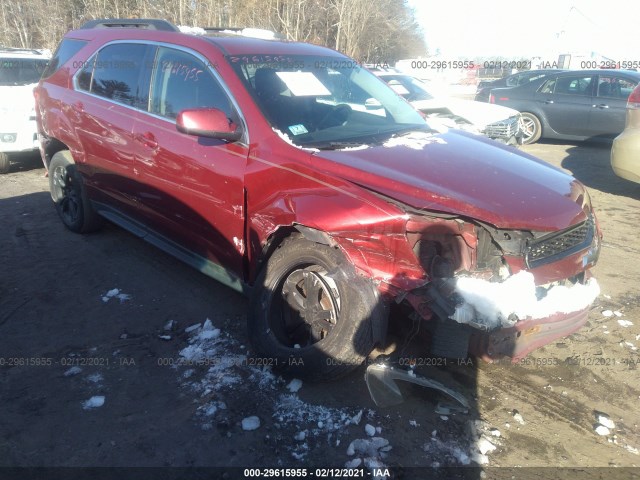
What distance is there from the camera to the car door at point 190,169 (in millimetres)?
3336

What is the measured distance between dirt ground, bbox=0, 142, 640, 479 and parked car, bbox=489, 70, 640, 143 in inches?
283

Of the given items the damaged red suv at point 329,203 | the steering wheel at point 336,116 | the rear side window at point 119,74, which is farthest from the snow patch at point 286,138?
the rear side window at point 119,74

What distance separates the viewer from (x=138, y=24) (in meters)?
4.59

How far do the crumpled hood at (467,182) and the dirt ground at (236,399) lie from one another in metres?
1.01

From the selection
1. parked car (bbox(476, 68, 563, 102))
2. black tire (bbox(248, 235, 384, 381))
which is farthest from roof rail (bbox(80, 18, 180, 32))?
parked car (bbox(476, 68, 563, 102))

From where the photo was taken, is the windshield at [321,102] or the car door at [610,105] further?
the car door at [610,105]

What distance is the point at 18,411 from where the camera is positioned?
2824 mm

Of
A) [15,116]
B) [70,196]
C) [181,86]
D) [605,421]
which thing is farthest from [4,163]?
[605,421]

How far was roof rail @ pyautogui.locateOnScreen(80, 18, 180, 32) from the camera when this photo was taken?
4250 mm

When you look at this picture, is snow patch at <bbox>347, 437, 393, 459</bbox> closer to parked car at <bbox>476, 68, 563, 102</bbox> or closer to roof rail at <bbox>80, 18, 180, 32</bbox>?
roof rail at <bbox>80, 18, 180, 32</bbox>

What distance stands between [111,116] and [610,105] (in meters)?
9.56

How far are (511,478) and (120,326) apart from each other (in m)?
2.65

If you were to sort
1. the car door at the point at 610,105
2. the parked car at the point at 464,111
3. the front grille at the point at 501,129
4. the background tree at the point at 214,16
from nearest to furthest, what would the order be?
the parked car at the point at 464,111 < the front grille at the point at 501,129 < the car door at the point at 610,105 < the background tree at the point at 214,16

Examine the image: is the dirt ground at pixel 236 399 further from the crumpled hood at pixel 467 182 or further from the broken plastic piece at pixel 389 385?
the crumpled hood at pixel 467 182
